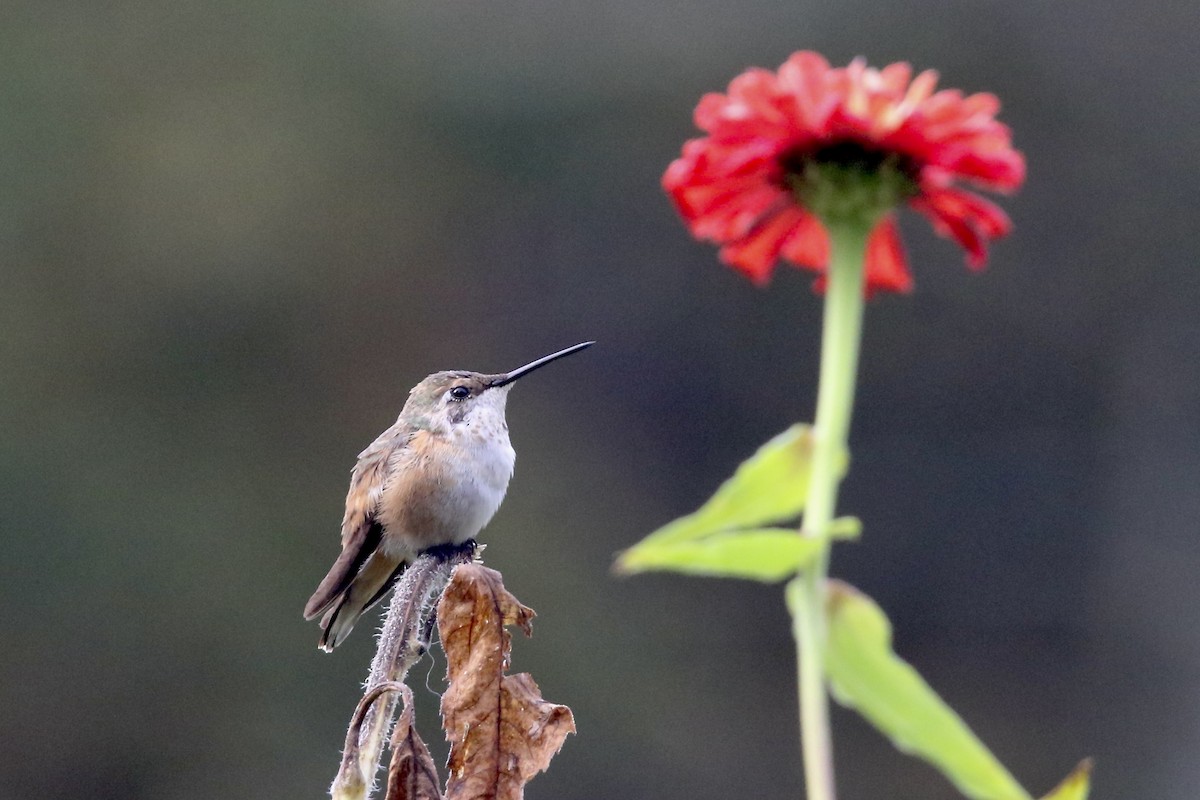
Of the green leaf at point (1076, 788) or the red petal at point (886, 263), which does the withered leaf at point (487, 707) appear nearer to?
the red petal at point (886, 263)

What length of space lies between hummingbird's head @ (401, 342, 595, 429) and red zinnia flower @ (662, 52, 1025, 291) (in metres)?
2.01

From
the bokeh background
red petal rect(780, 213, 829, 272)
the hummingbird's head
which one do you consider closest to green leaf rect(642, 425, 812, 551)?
red petal rect(780, 213, 829, 272)

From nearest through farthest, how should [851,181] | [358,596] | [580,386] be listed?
[851,181], [358,596], [580,386]

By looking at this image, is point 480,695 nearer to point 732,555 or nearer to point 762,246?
point 762,246

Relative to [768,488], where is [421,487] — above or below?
above

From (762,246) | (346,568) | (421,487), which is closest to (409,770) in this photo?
(762,246)

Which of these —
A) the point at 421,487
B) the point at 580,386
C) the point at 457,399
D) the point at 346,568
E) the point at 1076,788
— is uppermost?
the point at 580,386

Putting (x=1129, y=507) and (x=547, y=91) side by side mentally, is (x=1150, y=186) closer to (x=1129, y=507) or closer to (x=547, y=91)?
(x=1129, y=507)

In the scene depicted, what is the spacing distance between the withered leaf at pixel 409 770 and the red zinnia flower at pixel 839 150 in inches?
18.3

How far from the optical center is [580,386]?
11.7 meters

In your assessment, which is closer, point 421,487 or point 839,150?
point 839,150

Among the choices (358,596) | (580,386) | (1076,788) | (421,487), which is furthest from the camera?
(580,386)

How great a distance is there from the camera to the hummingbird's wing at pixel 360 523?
7.93 feet

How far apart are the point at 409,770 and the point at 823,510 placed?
0.55 metres
